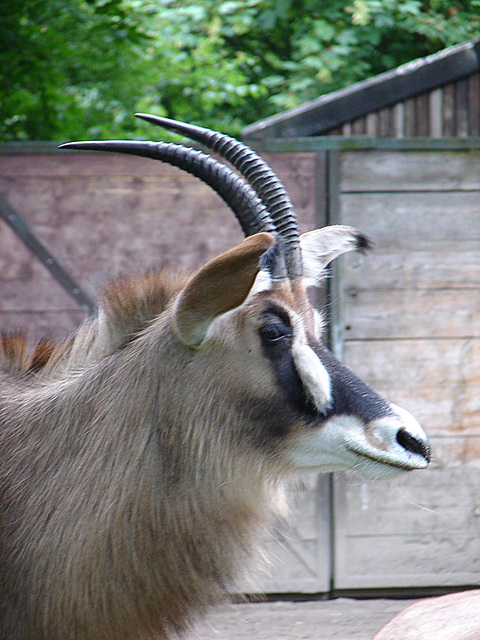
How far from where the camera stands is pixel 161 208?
4672 millimetres

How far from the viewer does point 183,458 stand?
2.36 metres

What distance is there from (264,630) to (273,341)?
260 cm

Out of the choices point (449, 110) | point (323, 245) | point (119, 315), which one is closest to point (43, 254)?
point (119, 315)

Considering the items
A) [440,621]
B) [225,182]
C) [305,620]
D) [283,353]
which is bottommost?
[305,620]

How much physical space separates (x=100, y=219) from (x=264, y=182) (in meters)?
2.15

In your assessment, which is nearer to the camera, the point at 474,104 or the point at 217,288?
the point at 217,288

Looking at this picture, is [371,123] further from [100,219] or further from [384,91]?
[100,219]

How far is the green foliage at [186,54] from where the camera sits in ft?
21.0

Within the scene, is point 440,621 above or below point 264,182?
below

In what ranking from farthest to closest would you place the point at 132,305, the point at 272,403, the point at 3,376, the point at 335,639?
1. the point at 335,639
2. the point at 3,376
3. the point at 132,305
4. the point at 272,403

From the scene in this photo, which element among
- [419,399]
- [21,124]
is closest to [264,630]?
[419,399]

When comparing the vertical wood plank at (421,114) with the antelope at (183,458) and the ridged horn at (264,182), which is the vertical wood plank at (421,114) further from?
the antelope at (183,458)

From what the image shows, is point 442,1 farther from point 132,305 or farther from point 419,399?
point 132,305

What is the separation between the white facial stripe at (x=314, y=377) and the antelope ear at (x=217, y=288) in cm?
24
